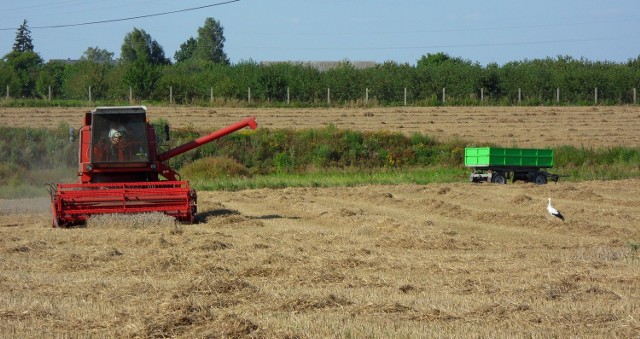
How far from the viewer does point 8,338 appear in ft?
23.7

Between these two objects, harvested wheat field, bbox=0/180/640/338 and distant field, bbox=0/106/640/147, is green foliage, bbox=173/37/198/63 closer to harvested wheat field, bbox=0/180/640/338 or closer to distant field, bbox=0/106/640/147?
distant field, bbox=0/106/640/147

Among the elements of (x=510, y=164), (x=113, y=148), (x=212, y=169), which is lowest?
(x=212, y=169)

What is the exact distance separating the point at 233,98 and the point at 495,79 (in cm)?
1753

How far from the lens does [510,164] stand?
99.2 ft

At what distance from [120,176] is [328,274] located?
9525 millimetres

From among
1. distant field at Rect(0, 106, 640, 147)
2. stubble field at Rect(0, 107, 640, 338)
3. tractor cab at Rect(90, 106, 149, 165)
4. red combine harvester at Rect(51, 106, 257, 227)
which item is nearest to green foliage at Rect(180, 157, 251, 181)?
distant field at Rect(0, 106, 640, 147)

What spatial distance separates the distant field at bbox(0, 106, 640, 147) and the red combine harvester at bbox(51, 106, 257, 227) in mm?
20615

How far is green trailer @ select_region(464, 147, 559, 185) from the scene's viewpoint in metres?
30.0

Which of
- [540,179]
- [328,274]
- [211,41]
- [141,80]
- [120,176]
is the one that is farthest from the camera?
[211,41]

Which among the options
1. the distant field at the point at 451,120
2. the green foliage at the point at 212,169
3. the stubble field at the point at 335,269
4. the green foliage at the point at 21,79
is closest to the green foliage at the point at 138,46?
the green foliage at the point at 21,79

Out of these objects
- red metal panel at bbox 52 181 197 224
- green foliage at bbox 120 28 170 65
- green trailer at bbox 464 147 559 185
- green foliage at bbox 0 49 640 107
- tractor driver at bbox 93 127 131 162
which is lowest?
green trailer at bbox 464 147 559 185

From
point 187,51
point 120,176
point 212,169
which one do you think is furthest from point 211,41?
point 120,176

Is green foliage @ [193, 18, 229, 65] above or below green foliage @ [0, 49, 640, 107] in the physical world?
above

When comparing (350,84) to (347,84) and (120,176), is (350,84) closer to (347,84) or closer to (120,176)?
(347,84)
